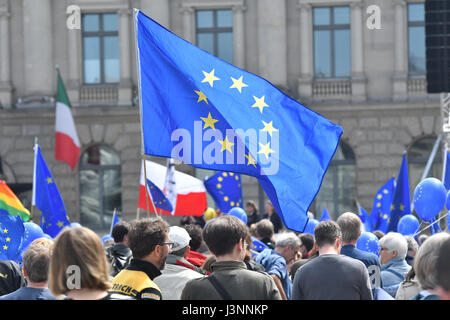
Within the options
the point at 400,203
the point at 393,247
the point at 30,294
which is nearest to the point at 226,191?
the point at 400,203

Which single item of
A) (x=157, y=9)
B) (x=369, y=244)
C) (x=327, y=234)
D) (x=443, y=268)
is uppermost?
(x=157, y=9)

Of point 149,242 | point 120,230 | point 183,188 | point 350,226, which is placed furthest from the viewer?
point 183,188

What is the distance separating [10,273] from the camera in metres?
6.35

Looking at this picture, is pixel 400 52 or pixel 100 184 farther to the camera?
pixel 100 184

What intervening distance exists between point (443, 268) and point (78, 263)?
1.62 m

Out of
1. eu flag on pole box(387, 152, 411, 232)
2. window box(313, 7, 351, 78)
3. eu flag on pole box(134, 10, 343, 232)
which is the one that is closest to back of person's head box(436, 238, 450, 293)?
eu flag on pole box(134, 10, 343, 232)

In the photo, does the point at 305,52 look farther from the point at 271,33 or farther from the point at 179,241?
the point at 179,241

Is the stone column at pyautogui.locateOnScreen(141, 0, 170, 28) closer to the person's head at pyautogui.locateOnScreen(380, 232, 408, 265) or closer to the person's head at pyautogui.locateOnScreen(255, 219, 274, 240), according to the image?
the person's head at pyautogui.locateOnScreen(255, 219, 274, 240)

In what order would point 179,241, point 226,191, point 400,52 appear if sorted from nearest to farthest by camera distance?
point 179,241 → point 226,191 → point 400,52

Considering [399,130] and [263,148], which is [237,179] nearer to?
[263,148]

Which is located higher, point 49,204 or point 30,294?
point 30,294

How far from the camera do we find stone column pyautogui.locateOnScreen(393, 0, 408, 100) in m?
24.4

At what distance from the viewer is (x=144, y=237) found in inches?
187

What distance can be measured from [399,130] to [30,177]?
11.3 metres
